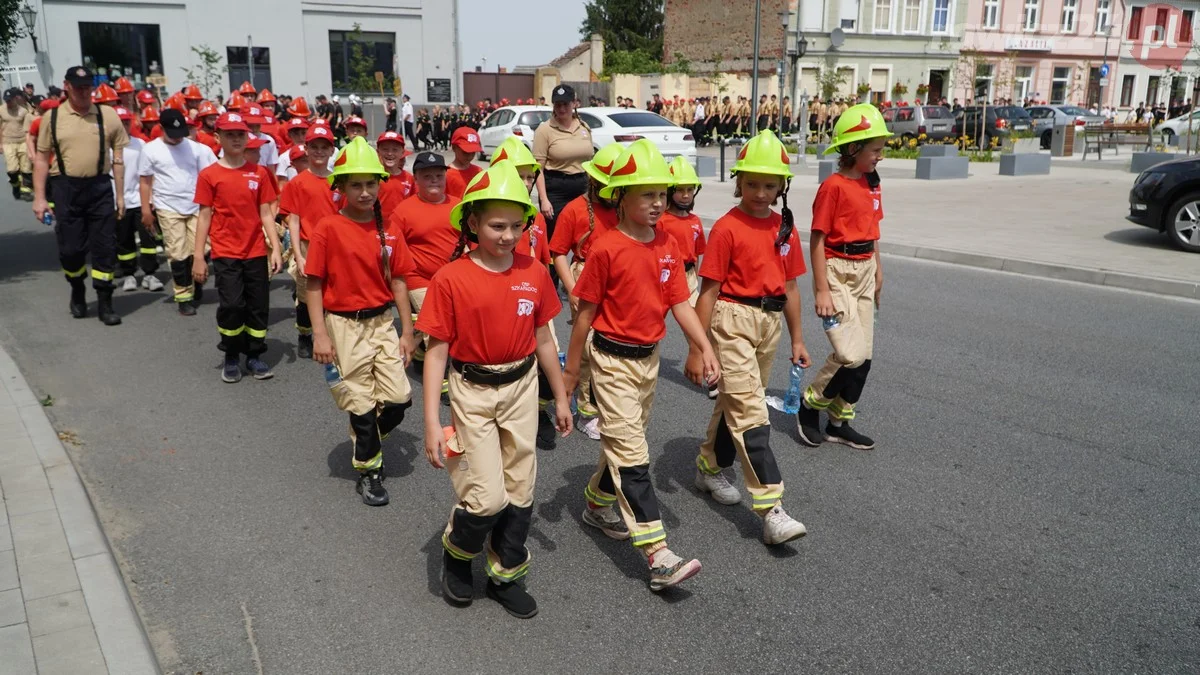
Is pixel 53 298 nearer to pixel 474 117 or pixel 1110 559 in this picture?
→ pixel 1110 559

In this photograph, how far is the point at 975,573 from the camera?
162 inches

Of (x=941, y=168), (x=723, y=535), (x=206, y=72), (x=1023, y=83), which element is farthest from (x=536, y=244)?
(x=1023, y=83)

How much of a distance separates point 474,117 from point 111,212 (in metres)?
27.7

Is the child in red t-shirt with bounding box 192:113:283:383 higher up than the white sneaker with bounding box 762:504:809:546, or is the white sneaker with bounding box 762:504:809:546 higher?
the child in red t-shirt with bounding box 192:113:283:383

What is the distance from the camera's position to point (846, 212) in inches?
210

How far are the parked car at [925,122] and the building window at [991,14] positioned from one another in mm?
20670

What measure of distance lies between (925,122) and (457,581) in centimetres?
3325

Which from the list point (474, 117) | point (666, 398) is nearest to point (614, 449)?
point (666, 398)

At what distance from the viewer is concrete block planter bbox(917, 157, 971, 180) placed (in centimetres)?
2188

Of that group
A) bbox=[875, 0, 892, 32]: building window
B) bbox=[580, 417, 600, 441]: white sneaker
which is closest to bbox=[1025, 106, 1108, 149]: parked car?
bbox=[875, 0, 892, 32]: building window

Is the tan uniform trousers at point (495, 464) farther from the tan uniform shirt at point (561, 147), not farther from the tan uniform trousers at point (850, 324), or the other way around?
the tan uniform shirt at point (561, 147)

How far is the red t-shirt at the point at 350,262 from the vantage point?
4.99 m

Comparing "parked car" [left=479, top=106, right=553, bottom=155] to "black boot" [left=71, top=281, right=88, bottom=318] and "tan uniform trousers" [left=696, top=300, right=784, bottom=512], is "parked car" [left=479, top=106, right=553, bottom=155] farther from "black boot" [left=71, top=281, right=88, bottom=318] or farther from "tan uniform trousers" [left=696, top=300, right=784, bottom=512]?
"tan uniform trousers" [left=696, top=300, right=784, bottom=512]

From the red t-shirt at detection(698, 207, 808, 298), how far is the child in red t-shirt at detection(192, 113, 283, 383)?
4.05 m
